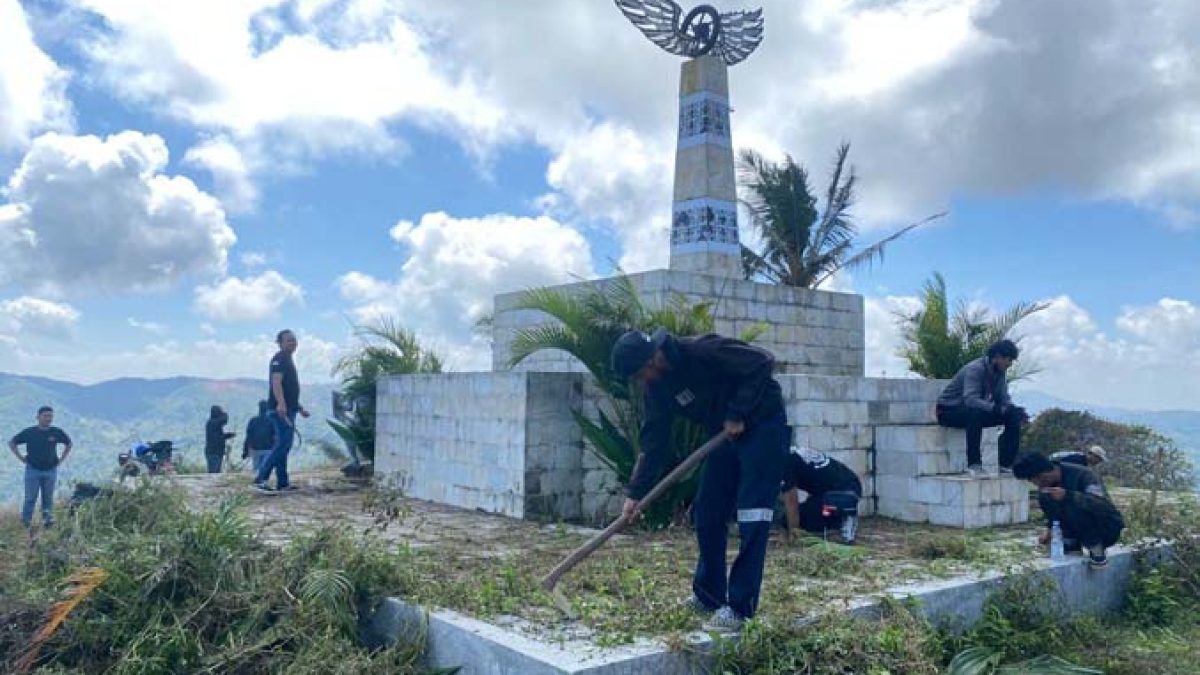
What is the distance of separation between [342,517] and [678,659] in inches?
179

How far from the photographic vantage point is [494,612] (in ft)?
14.1

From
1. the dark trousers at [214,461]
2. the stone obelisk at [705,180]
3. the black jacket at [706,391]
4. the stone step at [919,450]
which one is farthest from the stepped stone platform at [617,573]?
the dark trousers at [214,461]

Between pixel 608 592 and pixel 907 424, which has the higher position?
pixel 907 424

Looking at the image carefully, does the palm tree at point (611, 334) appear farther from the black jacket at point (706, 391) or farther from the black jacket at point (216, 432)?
the black jacket at point (216, 432)

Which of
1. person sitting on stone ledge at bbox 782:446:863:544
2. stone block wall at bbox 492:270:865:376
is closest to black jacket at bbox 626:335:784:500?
person sitting on stone ledge at bbox 782:446:863:544

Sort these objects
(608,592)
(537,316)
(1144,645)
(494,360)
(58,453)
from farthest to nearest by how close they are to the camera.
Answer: (494,360) < (537,316) < (58,453) < (1144,645) < (608,592)

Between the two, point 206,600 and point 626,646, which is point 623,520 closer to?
point 626,646

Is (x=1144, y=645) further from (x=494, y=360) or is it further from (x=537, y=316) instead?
(x=494, y=360)

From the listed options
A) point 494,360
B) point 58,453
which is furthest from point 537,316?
point 58,453

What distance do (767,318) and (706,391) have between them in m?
7.08

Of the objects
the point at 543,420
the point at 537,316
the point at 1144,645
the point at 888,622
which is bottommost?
the point at 1144,645

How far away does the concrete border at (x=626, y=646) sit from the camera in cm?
359

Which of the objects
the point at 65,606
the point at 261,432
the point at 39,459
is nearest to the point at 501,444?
the point at 65,606

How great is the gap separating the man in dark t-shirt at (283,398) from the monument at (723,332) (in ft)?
4.14
